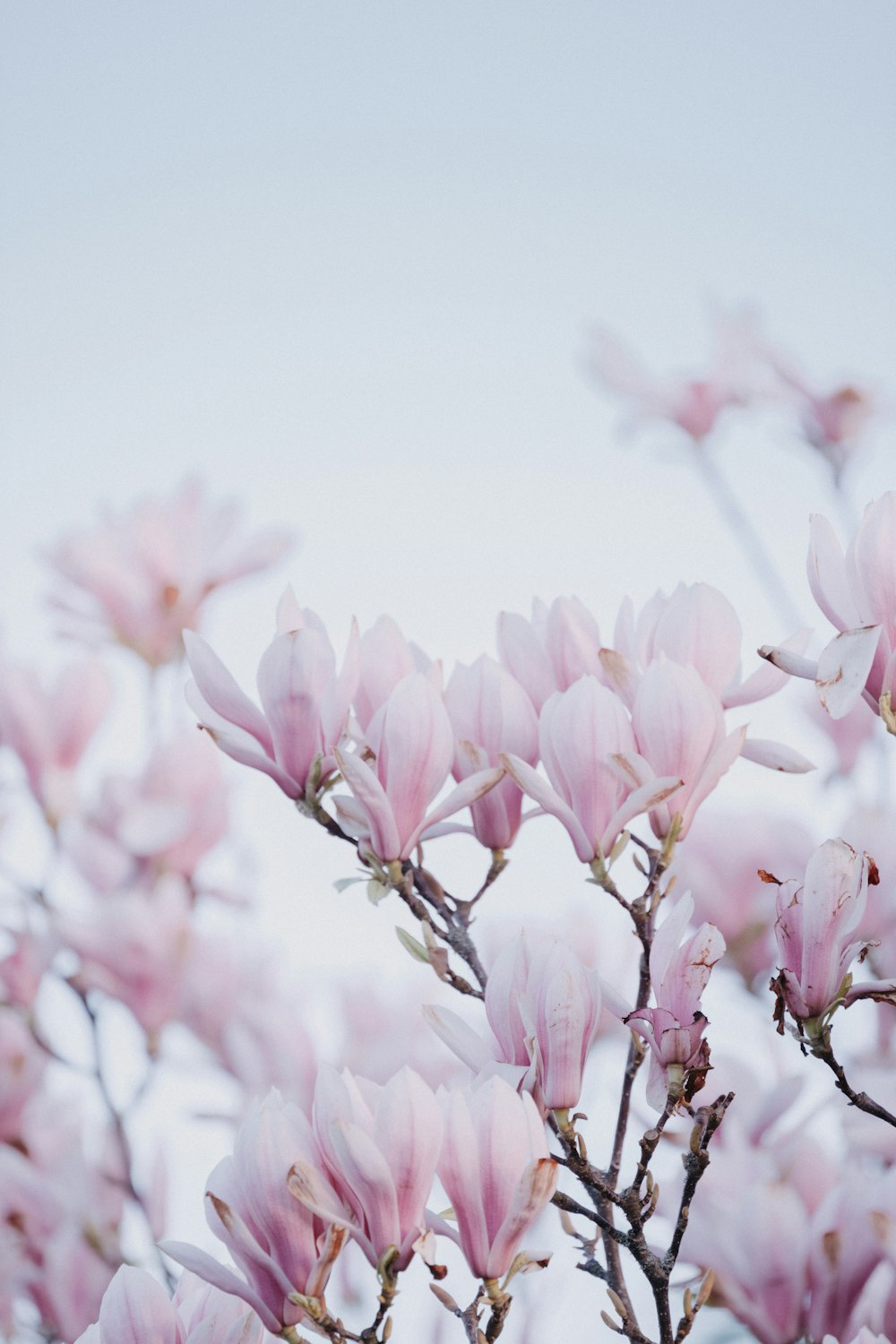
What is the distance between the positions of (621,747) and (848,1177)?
0.39 m

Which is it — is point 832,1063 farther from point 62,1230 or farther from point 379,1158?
point 62,1230

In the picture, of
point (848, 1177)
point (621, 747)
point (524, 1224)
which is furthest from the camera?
point (848, 1177)

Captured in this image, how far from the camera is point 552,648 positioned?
2.67ft

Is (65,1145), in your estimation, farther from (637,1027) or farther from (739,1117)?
(637,1027)

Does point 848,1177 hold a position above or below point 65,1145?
below

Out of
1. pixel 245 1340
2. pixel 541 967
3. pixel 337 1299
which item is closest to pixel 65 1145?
pixel 337 1299

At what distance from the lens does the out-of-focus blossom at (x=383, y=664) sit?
0.79 meters

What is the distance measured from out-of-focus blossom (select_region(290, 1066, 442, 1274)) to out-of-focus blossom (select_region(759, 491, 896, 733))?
30cm

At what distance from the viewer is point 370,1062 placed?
1256mm

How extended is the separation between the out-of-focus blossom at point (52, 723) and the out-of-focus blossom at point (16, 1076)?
30 centimetres

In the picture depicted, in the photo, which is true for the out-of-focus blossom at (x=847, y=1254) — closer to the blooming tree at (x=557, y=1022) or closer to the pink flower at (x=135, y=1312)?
the blooming tree at (x=557, y=1022)

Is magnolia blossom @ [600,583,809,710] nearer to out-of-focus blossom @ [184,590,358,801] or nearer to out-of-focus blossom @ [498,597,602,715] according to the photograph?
out-of-focus blossom @ [498,597,602,715]

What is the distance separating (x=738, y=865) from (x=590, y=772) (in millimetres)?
832

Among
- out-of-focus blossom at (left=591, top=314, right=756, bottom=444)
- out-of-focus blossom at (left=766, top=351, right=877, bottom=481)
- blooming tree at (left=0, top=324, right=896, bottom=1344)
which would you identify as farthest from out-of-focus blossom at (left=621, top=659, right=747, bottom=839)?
out-of-focus blossom at (left=591, top=314, right=756, bottom=444)
